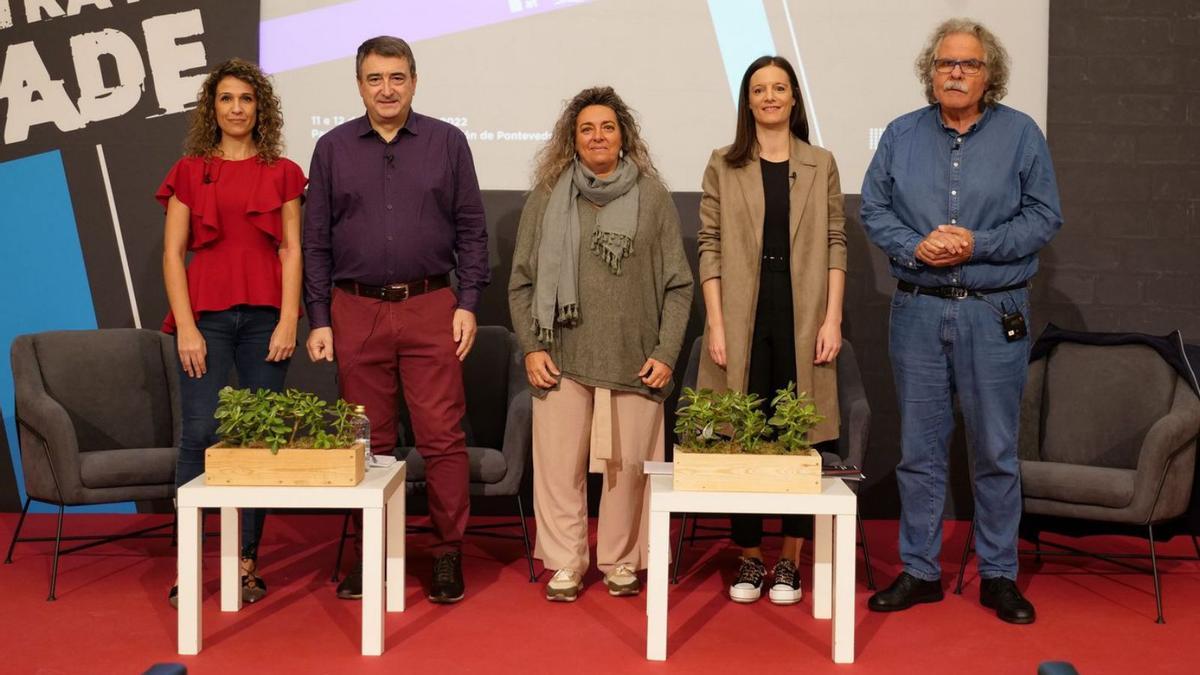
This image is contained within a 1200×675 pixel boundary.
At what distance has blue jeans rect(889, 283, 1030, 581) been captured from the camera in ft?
11.9

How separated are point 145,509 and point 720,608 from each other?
2760 millimetres

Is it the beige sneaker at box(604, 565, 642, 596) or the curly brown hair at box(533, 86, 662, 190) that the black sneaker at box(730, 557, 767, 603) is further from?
the curly brown hair at box(533, 86, 662, 190)

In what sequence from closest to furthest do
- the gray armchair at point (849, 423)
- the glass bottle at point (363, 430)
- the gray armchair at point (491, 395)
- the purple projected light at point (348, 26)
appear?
1. the glass bottle at point (363, 430)
2. the gray armchair at point (849, 423)
3. the gray armchair at point (491, 395)
4. the purple projected light at point (348, 26)

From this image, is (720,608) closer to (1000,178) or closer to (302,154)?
(1000,178)

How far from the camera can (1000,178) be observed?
3.61 m

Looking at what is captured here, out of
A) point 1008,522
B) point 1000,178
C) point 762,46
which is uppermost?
point 762,46

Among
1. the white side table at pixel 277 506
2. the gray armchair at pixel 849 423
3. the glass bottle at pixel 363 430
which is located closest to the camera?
the white side table at pixel 277 506

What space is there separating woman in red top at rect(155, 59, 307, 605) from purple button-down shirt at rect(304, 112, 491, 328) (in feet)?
0.26

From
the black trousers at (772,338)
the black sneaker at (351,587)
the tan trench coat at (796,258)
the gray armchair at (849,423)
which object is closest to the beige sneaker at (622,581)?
the gray armchair at (849,423)

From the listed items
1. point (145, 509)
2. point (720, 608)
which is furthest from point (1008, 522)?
point (145, 509)

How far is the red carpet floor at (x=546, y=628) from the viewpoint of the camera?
10.3 ft

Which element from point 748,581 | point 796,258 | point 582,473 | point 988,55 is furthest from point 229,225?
point 988,55

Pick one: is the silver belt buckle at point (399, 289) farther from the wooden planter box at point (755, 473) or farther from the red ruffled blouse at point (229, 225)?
the wooden planter box at point (755, 473)

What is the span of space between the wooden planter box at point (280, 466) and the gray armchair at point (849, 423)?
1.37 m
